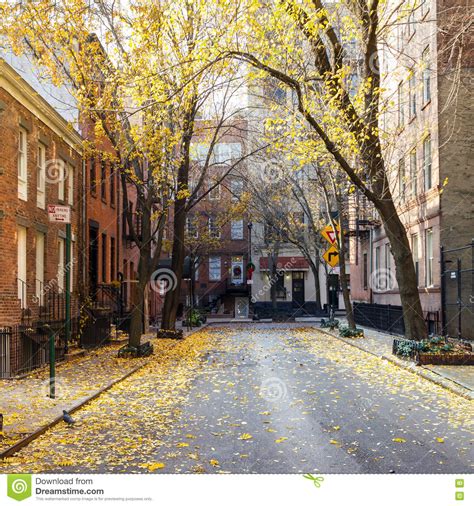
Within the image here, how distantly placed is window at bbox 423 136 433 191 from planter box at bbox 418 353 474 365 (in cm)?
1105

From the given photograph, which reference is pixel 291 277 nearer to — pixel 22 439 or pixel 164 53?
pixel 164 53

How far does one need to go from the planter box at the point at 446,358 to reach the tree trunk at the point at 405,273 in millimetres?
1730

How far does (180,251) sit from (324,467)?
69.1 ft

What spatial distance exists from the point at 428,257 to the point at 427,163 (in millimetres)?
3493

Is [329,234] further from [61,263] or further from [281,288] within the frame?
[281,288]

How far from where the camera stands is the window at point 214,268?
60.9m

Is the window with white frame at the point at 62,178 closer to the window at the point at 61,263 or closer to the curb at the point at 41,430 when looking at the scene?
the window at the point at 61,263

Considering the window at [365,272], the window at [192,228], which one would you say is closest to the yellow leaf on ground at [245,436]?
the window at [365,272]

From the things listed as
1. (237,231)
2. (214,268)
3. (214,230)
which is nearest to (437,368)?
(214,230)

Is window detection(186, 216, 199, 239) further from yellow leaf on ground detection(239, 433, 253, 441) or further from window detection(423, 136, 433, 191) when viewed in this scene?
yellow leaf on ground detection(239, 433, 253, 441)

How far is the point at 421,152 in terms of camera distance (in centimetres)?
2603

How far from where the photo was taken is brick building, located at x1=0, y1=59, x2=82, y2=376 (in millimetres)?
16000
